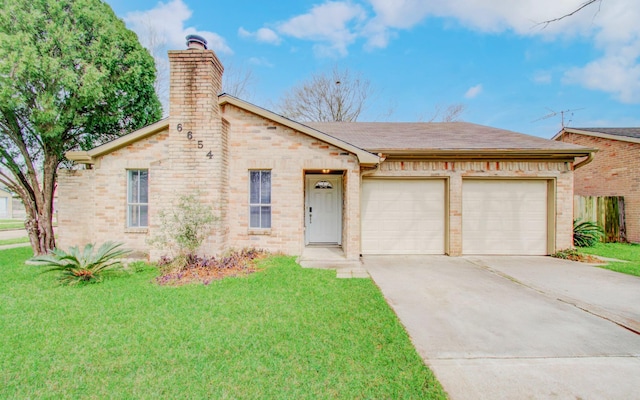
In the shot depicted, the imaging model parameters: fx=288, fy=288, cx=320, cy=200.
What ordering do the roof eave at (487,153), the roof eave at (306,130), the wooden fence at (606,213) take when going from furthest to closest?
the wooden fence at (606,213) → the roof eave at (487,153) → the roof eave at (306,130)

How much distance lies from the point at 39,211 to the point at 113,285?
207 inches

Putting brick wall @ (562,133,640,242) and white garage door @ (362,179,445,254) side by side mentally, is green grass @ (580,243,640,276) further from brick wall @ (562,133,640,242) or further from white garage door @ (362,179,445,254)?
white garage door @ (362,179,445,254)

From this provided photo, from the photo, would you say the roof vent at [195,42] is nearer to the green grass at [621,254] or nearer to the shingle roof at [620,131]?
the green grass at [621,254]

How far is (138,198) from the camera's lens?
8.12m

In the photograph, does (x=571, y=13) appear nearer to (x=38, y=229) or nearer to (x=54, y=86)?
(x=54, y=86)

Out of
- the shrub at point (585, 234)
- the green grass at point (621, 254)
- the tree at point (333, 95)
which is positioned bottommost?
the green grass at point (621, 254)

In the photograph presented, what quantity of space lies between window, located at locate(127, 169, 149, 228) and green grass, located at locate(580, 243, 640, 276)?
12076mm

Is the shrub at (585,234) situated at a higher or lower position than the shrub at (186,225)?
lower

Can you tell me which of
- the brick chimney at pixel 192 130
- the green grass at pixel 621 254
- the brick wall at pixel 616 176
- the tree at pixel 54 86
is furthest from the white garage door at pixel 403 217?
the brick wall at pixel 616 176

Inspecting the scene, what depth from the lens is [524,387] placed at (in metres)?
2.51

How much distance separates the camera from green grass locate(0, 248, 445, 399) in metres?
2.43

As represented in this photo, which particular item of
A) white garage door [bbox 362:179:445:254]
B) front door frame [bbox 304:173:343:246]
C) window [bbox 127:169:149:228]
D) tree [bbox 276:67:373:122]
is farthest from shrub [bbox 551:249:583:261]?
tree [bbox 276:67:373:122]

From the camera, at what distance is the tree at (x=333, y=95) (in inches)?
818

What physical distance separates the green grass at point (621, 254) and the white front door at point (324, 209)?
7.14 meters
